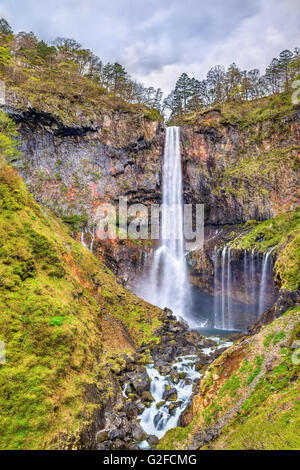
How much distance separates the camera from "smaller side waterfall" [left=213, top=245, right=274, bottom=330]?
86.0 feet

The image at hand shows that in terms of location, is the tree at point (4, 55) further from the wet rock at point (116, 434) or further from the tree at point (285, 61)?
the tree at point (285, 61)

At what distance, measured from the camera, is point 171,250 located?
34500 millimetres

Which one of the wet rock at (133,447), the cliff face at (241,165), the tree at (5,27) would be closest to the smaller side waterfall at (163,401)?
the wet rock at (133,447)

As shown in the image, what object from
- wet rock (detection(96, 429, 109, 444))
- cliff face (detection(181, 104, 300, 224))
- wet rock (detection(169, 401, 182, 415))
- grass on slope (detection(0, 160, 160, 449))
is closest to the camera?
grass on slope (detection(0, 160, 160, 449))

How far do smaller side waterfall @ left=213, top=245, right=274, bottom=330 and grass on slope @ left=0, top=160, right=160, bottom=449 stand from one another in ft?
58.8

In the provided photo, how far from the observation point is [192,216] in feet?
118

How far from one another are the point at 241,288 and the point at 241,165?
16.6 meters

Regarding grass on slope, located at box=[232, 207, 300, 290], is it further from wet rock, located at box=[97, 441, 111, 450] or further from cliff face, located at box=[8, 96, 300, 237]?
wet rock, located at box=[97, 441, 111, 450]

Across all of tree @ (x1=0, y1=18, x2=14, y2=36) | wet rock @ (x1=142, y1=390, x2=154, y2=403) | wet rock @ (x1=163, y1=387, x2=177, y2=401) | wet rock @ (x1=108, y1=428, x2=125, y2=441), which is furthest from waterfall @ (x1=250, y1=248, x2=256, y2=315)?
tree @ (x1=0, y1=18, x2=14, y2=36)

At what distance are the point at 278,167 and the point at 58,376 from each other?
31713 millimetres

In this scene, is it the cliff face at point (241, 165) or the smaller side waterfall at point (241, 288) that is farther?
the cliff face at point (241, 165)

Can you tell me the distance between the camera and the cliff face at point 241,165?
30.1m

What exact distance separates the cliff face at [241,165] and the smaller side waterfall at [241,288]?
22.6 feet
